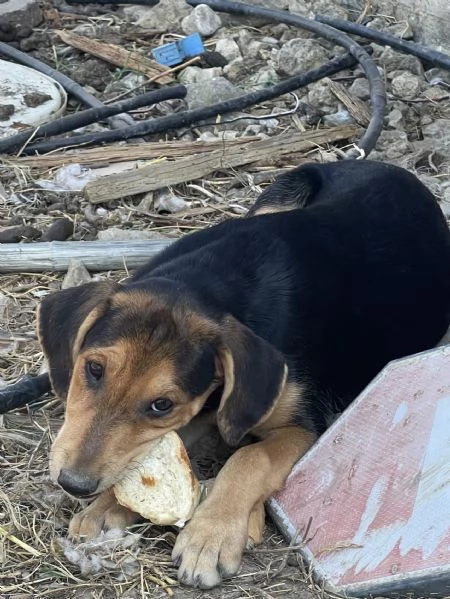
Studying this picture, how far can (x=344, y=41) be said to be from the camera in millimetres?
9281

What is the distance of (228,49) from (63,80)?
1566mm

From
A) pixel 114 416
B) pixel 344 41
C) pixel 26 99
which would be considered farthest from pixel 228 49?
pixel 114 416

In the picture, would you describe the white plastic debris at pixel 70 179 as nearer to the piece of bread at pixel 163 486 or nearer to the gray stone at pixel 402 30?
the gray stone at pixel 402 30

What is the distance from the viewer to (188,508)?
451 cm

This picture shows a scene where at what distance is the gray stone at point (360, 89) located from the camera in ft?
29.8

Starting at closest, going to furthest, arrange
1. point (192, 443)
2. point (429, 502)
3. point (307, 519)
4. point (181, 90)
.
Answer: point (429, 502), point (307, 519), point (192, 443), point (181, 90)

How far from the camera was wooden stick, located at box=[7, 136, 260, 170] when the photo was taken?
7926 mm

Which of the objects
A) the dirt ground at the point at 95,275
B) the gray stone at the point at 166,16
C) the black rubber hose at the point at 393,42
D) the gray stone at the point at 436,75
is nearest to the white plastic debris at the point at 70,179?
the dirt ground at the point at 95,275

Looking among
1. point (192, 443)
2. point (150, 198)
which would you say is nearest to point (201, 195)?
point (150, 198)

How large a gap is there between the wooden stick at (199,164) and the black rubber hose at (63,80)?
1.00 metres

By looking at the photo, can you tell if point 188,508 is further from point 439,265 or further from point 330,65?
point 330,65

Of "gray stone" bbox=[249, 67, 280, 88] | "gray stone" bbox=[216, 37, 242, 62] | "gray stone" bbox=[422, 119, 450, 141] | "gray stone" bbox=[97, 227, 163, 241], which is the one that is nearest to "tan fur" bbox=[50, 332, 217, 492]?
"gray stone" bbox=[97, 227, 163, 241]

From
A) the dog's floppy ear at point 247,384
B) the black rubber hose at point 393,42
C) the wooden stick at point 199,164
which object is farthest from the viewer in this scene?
the black rubber hose at point 393,42

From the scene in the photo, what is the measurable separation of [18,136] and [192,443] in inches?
144
